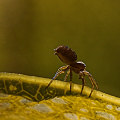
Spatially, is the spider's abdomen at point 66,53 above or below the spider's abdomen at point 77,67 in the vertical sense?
above

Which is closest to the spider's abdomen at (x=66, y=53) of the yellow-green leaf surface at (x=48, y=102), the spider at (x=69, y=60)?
the spider at (x=69, y=60)

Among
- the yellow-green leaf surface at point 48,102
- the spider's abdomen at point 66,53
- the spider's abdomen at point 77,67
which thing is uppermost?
the spider's abdomen at point 66,53

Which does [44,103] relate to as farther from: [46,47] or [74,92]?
[46,47]

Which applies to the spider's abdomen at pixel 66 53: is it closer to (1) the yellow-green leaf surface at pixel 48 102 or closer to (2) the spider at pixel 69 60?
(2) the spider at pixel 69 60

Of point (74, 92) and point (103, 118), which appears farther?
point (74, 92)

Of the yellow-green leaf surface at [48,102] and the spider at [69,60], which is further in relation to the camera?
the spider at [69,60]

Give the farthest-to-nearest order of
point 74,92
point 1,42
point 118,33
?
point 1,42, point 118,33, point 74,92

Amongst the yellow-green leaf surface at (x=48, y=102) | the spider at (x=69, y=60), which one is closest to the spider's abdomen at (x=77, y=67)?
the spider at (x=69, y=60)

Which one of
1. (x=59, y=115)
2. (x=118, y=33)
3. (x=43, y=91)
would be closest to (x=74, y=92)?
(x=43, y=91)
